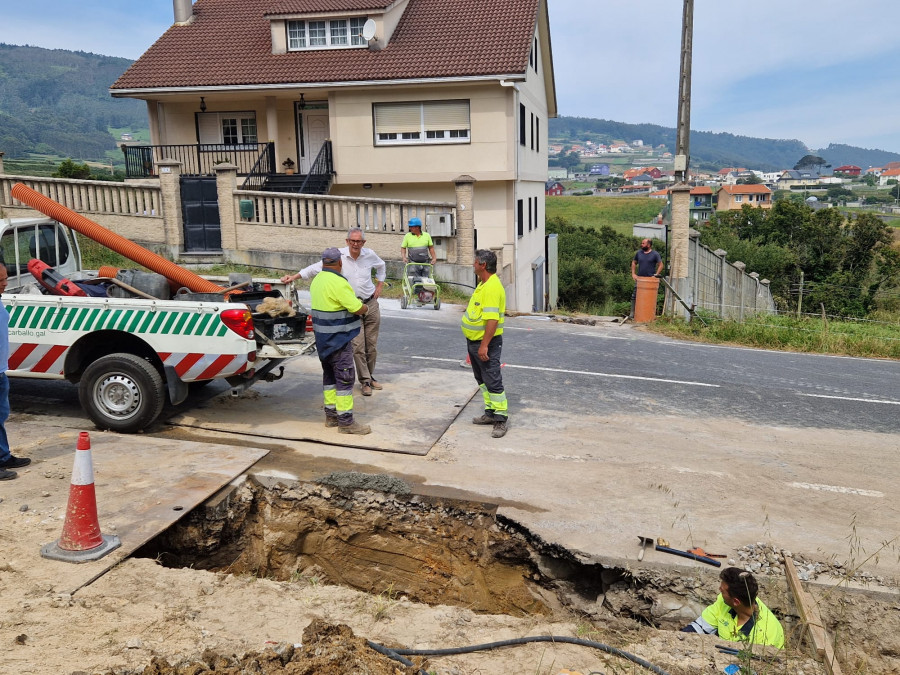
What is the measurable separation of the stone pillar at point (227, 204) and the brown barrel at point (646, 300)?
33.4 feet

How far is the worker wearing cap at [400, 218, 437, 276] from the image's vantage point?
13.5m

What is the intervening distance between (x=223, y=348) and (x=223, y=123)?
2073 centimetres

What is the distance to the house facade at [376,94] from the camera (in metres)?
22.7

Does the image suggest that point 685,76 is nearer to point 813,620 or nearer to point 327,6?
point 327,6

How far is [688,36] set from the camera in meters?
17.2

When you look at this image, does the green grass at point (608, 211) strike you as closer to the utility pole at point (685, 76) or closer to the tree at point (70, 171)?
the tree at point (70, 171)

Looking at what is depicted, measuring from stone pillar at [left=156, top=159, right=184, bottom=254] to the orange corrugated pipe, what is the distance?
11.0 meters

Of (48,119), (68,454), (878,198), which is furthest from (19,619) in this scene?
(48,119)

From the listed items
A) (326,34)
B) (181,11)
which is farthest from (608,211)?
(326,34)

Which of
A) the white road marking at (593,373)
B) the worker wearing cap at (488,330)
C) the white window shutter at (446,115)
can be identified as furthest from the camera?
the white window shutter at (446,115)

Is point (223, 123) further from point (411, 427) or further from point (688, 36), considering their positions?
point (411, 427)

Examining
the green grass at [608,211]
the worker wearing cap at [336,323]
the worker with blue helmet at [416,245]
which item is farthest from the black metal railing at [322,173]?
the green grass at [608,211]

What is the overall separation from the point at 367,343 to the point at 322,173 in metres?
15.8

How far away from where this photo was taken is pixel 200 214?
19.4m
